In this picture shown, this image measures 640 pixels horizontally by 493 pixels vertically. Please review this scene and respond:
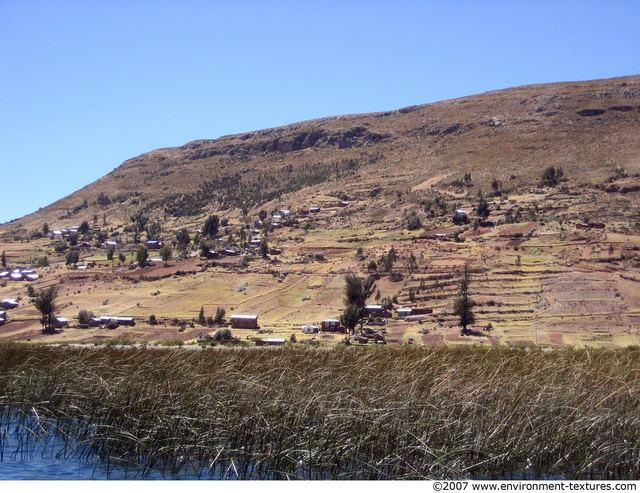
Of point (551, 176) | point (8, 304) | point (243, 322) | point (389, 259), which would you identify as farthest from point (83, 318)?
point (551, 176)

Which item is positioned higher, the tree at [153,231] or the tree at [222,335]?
the tree at [153,231]

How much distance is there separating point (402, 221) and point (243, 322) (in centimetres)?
4555

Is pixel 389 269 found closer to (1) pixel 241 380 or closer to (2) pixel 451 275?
(2) pixel 451 275

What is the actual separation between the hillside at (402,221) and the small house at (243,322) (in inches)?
47.5

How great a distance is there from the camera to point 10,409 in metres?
19.4

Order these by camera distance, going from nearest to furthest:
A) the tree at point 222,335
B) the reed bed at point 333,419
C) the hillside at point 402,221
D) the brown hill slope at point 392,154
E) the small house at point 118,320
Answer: the reed bed at point 333,419 < the tree at point 222,335 < the hillside at point 402,221 < the small house at point 118,320 < the brown hill slope at point 392,154

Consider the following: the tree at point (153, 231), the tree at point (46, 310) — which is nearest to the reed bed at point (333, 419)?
the tree at point (46, 310)

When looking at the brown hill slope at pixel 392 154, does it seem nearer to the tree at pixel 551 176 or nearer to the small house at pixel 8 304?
the tree at pixel 551 176

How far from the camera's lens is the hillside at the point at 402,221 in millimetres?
64125

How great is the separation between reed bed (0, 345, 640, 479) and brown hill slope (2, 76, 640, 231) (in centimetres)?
9741

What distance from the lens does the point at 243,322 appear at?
208ft

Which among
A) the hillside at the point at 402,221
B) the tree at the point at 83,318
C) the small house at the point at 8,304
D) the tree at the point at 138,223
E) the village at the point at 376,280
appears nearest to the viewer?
the village at the point at 376,280

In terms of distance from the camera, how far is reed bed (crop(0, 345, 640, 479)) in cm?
1468

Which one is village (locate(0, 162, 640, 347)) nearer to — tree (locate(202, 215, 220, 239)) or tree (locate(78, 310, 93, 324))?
tree (locate(78, 310, 93, 324))
